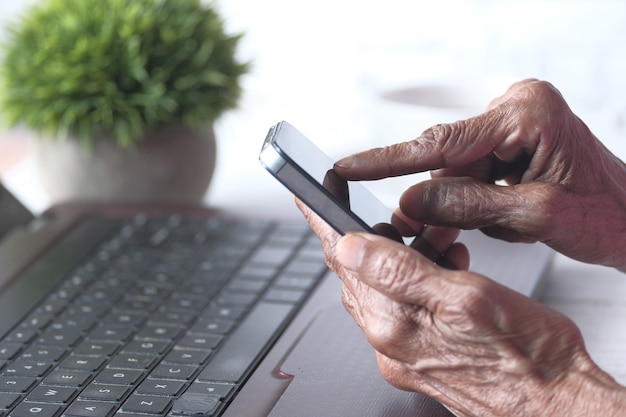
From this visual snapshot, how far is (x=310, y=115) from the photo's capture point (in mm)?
1372

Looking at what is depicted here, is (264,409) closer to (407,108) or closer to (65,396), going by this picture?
(65,396)

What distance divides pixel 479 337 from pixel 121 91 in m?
0.56

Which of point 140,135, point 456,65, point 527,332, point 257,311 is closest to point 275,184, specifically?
point 140,135

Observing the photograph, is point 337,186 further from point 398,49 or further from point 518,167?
point 398,49

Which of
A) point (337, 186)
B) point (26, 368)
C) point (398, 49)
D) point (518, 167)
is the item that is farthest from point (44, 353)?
point (398, 49)

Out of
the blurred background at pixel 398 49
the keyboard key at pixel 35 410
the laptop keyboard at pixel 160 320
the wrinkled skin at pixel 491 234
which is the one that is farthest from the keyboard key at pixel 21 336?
the blurred background at pixel 398 49

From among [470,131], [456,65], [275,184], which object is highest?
[456,65]

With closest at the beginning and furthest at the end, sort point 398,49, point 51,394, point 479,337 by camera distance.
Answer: point 479,337 → point 51,394 → point 398,49

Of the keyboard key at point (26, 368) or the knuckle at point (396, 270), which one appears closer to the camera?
the knuckle at point (396, 270)

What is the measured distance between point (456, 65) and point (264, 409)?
1.08 metres

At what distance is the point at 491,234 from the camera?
0.66m

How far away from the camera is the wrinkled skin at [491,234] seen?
0.50 m

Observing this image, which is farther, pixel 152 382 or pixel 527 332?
pixel 152 382

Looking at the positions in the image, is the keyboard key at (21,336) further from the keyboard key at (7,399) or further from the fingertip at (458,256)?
the fingertip at (458,256)
